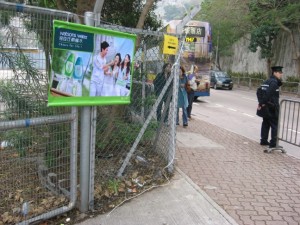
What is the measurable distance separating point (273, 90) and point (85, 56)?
16.0 ft

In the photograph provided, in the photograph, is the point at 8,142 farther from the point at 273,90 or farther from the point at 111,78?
the point at 273,90

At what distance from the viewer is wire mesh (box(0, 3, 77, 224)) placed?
3.29m

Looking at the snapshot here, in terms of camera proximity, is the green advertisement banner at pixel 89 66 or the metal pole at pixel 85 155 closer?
the green advertisement banner at pixel 89 66

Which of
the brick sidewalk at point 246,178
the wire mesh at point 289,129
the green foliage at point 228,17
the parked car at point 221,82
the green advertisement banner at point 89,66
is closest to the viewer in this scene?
the green advertisement banner at point 89,66

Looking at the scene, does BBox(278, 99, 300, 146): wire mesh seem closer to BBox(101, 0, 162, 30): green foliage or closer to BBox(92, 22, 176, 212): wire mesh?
BBox(92, 22, 176, 212): wire mesh

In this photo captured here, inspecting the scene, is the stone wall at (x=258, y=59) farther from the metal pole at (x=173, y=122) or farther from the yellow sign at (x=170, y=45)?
the yellow sign at (x=170, y=45)

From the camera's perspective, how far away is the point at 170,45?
489 cm

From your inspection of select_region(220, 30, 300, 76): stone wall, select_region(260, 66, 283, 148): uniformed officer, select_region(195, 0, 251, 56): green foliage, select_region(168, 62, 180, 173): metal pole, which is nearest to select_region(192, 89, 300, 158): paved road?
select_region(260, 66, 283, 148): uniformed officer

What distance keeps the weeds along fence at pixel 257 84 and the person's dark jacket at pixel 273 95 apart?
17.2m

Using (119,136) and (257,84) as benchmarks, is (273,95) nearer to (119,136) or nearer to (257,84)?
(119,136)

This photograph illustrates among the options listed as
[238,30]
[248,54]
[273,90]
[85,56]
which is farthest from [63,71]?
[248,54]

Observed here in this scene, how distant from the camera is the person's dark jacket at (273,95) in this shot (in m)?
7.20

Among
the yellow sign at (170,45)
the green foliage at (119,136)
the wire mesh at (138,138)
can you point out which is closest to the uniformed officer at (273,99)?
the wire mesh at (138,138)

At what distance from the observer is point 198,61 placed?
16.6 meters
